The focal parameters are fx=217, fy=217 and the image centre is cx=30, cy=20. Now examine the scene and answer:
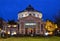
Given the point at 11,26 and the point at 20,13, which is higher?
the point at 20,13

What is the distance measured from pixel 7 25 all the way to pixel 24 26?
5482 millimetres

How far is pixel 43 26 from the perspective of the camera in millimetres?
68562

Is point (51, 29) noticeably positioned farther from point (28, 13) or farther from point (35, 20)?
point (28, 13)

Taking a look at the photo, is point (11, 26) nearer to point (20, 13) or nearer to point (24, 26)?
point (24, 26)

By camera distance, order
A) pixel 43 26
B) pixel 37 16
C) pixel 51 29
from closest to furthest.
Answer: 1. pixel 51 29
2. pixel 43 26
3. pixel 37 16

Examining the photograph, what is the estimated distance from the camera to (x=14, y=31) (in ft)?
225

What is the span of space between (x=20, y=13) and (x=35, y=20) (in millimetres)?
9999

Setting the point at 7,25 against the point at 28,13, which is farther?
the point at 28,13

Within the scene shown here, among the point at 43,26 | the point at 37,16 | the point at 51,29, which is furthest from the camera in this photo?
the point at 37,16

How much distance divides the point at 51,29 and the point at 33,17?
15435mm

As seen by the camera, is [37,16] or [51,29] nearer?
[51,29]

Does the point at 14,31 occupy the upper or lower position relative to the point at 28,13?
lower

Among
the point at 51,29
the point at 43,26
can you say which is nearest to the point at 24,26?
the point at 43,26

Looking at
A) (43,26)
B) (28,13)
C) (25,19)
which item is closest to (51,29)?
(43,26)
